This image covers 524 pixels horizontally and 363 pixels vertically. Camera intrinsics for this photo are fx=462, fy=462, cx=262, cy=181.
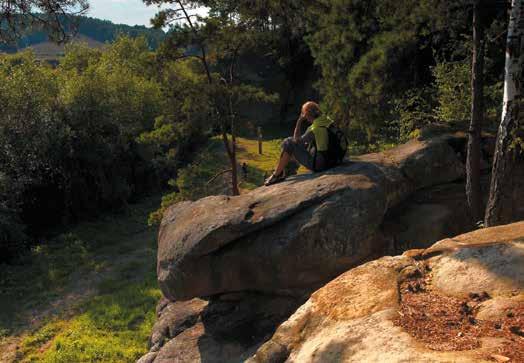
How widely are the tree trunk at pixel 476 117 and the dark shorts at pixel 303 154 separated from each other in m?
3.40

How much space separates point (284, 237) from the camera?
9539mm

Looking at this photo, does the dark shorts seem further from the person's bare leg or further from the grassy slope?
the grassy slope

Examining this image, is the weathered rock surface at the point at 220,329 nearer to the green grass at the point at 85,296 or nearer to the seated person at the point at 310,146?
the seated person at the point at 310,146

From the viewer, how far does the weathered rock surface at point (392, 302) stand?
4.74m

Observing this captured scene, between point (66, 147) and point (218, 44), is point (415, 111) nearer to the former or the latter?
point (218, 44)

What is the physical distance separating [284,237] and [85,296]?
13.4 m

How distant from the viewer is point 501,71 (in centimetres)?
1485

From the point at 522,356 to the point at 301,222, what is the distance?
5623 millimetres

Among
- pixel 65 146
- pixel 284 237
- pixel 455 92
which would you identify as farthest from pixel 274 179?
pixel 65 146

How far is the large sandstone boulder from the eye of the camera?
9.44m

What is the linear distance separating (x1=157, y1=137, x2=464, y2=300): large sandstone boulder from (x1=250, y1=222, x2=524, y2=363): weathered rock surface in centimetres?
261

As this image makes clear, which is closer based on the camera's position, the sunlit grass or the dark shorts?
the dark shorts

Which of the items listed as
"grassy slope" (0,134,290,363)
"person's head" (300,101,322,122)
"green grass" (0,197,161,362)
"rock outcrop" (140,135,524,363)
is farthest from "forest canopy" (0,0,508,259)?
"person's head" (300,101,322,122)

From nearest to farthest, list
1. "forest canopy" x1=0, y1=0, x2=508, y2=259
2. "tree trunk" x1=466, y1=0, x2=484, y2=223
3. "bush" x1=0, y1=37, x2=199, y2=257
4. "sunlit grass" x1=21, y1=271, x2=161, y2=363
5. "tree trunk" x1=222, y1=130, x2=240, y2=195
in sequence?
"tree trunk" x1=466, y1=0, x2=484, y2=223 → "sunlit grass" x1=21, y1=271, x2=161, y2=363 → "forest canopy" x1=0, y1=0, x2=508, y2=259 → "tree trunk" x1=222, y1=130, x2=240, y2=195 → "bush" x1=0, y1=37, x2=199, y2=257
